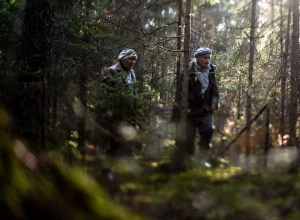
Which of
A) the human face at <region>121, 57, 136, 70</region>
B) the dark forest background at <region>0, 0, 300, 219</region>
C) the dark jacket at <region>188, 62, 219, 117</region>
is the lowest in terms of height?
the dark forest background at <region>0, 0, 300, 219</region>

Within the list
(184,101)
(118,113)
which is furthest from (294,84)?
(118,113)

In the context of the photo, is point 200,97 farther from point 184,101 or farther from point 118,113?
point 118,113

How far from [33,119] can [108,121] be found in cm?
114

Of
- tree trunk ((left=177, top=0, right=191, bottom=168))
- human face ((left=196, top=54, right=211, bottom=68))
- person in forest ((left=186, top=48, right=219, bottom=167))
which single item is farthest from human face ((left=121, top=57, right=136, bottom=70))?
human face ((left=196, top=54, right=211, bottom=68))

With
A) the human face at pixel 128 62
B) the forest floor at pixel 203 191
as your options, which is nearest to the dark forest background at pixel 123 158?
the forest floor at pixel 203 191

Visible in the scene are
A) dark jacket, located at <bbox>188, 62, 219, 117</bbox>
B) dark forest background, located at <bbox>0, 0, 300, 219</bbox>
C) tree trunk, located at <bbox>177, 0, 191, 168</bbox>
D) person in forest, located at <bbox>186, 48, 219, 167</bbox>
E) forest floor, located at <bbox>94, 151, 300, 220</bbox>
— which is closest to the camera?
dark forest background, located at <bbox>0, 0, 300, 219</bbox>

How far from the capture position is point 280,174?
5.00 m

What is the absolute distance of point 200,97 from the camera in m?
6.92

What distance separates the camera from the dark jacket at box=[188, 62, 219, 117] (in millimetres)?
6816

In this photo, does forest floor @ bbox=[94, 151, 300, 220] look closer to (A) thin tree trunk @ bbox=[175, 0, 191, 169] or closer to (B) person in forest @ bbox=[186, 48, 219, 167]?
(A) thin tree trunk @ bbox=[175, 0, 191, 169]

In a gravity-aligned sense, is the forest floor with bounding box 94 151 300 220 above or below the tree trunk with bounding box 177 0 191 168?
below

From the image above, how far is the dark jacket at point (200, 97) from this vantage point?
6.82 metres

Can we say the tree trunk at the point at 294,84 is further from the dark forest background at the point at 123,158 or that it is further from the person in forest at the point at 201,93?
the person in forest at the point at 201,93

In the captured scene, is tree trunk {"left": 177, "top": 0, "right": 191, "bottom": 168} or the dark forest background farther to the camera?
tree trunk {"left": 177, "top": 0, "right": 191, "bottom": 168}
